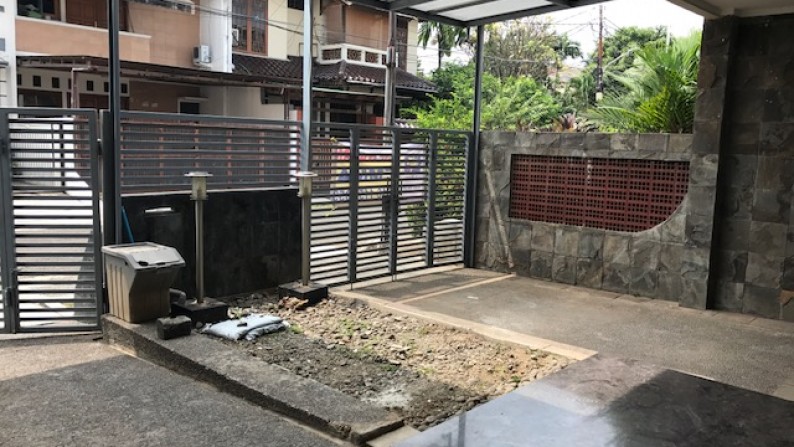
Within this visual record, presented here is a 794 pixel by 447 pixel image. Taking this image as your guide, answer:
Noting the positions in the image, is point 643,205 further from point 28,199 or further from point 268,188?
point 28,199

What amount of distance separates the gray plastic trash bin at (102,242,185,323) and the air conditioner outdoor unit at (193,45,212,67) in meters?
13.4

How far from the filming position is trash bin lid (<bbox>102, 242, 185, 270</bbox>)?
5012 millimetres

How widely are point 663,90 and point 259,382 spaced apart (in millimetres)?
6014

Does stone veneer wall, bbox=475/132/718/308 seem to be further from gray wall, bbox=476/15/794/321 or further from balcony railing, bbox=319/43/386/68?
balcony railing, bbox=319/43/386/68

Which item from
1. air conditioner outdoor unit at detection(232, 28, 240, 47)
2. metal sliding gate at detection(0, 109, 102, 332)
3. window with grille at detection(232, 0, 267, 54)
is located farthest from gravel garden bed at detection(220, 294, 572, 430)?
window with grille at detection(232, 0, 267, 54)

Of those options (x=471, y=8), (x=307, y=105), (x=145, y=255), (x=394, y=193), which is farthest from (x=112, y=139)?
(x=471, y=8)

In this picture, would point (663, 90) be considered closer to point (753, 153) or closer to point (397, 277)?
point (753, 153)

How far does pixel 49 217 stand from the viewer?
5.26 meters

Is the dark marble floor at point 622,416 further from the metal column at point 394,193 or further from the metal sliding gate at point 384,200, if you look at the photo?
the metal column at point 394,193

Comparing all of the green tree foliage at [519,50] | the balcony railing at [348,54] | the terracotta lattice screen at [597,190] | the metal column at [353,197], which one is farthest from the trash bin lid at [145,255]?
the green tree foliage at [519,50]

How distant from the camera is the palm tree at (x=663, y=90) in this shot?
7.41 meters

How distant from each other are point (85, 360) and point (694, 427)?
14.0 feet

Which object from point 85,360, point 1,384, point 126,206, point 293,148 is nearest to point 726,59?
point 293,148

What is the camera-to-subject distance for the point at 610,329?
5.95 m
